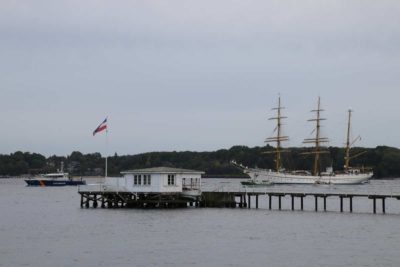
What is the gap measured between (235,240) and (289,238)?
13.9 ft

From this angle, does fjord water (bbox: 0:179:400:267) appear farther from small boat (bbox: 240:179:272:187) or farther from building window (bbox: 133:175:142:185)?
small boat (bbox: 240:179:272:187)

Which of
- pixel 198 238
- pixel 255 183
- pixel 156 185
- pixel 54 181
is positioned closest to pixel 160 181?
pixel 156 185

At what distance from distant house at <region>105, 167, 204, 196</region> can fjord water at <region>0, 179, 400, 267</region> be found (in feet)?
7.50

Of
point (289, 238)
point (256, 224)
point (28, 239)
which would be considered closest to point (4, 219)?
point (28, 239)

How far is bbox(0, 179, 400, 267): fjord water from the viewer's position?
150 ft

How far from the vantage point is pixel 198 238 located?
5556 centimetres

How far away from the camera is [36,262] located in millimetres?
44281

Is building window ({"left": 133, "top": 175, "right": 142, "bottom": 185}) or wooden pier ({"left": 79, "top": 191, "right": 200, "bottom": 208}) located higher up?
building window ({"left": 133, "top": 175, "right": 142, "bottom": 185})

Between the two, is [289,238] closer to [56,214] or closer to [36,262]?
[36,262]

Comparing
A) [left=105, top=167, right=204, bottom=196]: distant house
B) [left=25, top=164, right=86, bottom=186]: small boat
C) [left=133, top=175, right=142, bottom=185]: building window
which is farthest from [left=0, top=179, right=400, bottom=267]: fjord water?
[left=25, top=164, right=86, bottom=186]: small boat

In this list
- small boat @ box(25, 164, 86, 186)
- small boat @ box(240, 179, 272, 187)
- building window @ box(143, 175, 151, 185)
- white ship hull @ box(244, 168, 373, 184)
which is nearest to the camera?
building window @ box(143, 175, 151, 185)

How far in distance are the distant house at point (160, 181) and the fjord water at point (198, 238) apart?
2285 millimetres

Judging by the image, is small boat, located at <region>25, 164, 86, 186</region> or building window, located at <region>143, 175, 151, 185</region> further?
small boat, located at <region>25, 164, 86, 186</region>

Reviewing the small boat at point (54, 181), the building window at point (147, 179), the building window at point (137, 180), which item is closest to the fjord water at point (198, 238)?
the building window at point (137, 180)
